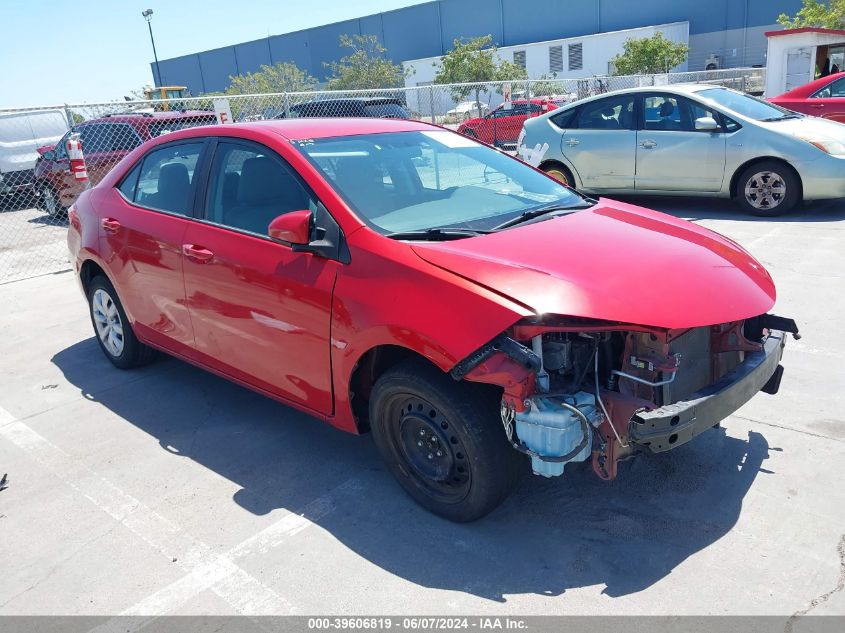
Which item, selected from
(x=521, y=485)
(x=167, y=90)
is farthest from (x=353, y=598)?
(x=167, y=90)

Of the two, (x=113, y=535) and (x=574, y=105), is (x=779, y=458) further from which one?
(x=574, y=105)

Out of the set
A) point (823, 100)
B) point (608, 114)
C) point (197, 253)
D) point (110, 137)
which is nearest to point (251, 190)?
point (197, 253)

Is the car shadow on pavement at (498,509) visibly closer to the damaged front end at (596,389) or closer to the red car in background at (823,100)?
the damaged front end at (596,389)

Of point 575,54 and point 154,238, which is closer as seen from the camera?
point 154,238

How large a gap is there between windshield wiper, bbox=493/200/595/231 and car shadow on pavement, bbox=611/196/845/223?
18.1 feet

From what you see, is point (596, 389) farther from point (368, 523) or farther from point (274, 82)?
point (274, 82)

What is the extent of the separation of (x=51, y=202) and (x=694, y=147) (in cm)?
1150

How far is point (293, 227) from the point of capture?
131 inches

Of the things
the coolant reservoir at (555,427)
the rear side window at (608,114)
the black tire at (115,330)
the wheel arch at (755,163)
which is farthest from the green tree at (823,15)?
the coolant reservoir at (555,427)

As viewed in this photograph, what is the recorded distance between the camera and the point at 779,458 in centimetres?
361

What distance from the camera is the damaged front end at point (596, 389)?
2.78 meters

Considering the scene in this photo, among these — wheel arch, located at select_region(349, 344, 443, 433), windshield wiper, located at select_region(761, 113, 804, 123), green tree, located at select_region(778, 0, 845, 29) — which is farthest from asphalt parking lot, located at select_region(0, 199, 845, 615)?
green tree, located at select_region(778, 0, 845, 29)

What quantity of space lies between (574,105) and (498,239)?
24.1 feet

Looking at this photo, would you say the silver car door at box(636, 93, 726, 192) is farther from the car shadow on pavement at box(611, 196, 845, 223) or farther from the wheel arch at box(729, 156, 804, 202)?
the car shadow on pavement at box(611, 196, 845, 223)
